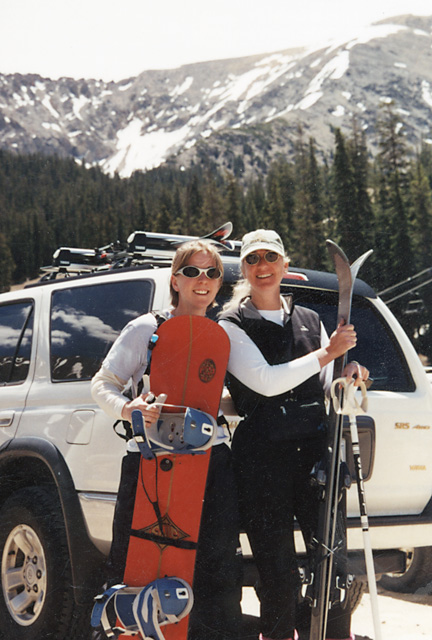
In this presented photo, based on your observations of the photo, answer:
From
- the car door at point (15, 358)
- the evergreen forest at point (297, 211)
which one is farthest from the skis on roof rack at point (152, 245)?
the evergreen forest at point (297, 211)

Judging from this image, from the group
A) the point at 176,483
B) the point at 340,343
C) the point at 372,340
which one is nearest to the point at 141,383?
the point at 176,483

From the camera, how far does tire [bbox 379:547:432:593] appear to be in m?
3.87

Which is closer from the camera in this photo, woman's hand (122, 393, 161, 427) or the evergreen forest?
woman's hand (122, 393, 161, 427)

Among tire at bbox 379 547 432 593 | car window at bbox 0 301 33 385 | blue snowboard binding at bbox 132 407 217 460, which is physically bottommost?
tire at bbox 379 547 432 593

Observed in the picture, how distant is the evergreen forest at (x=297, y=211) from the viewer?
2554 inches

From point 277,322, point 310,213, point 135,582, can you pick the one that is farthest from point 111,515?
point 310,213

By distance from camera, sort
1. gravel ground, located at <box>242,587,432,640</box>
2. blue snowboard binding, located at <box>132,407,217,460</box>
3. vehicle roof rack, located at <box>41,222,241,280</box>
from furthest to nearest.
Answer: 1. gravel ground, located at <box>242,587,432,640</box>
2. vehicle roof rack, located at <box>41,222,241,280</box>
3. blue snowboard binding, located at <box>132,407,217,460</box>

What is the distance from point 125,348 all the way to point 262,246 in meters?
0.67

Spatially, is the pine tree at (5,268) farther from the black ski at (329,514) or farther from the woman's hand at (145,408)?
the black ski at (329,514)

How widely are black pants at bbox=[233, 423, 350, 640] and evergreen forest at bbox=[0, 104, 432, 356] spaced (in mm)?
38022

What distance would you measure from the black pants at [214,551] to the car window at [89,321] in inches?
37.5

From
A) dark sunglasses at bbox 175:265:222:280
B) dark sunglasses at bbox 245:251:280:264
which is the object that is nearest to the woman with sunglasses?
dark sunglasses at bbox 175:265:222:280

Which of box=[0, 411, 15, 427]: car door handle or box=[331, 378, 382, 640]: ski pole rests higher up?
box=[0, 411, 15, 427]: car door handle

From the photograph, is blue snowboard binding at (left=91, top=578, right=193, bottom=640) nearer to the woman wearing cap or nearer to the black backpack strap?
the woman wearing cap
